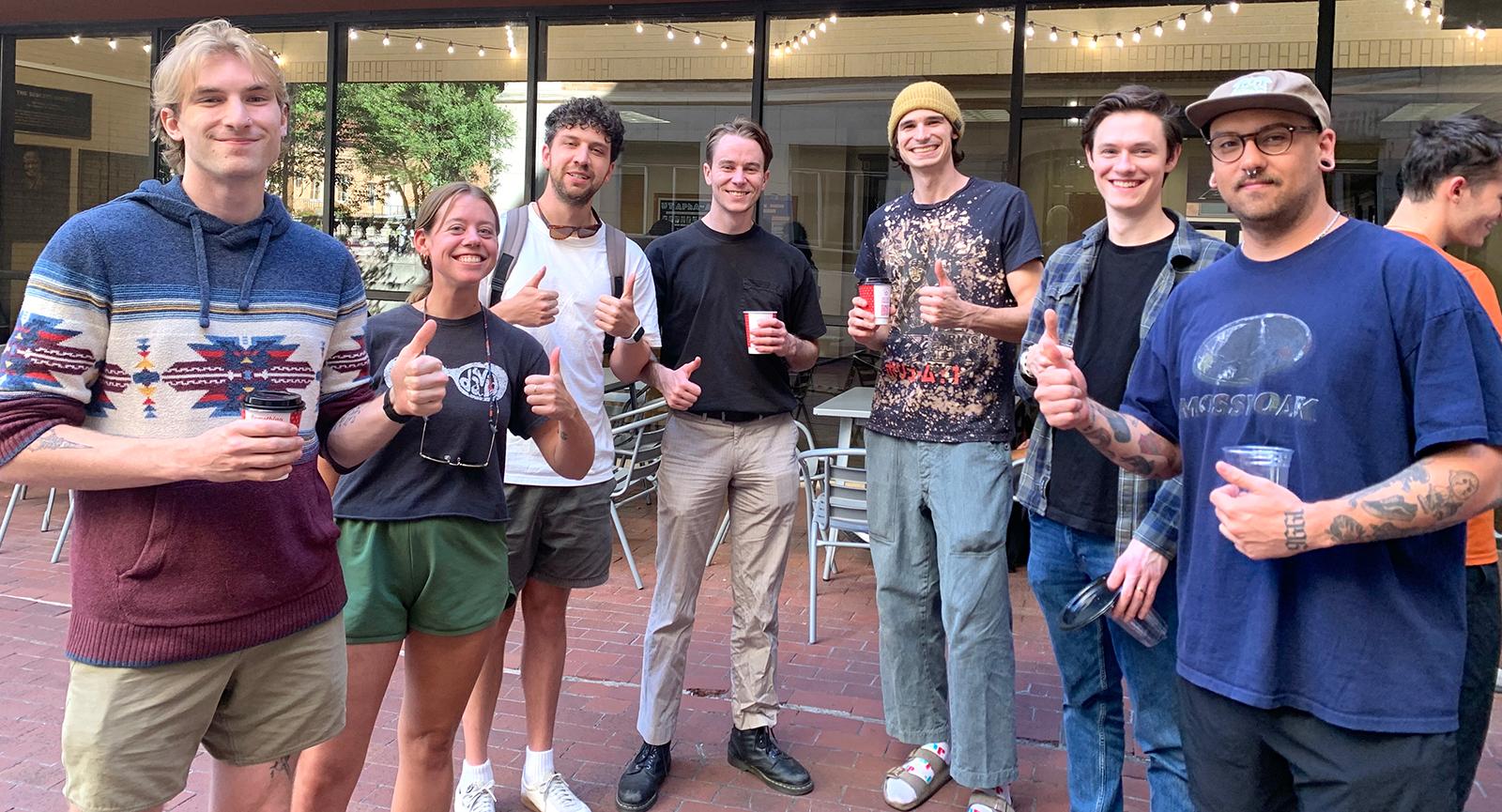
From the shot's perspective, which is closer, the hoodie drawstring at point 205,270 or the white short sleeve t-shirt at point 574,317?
the hoodie drawstring at point 205,270

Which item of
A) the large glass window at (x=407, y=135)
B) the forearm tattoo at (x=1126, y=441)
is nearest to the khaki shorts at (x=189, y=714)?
the forearm tattoo at (x=1126, y=441)

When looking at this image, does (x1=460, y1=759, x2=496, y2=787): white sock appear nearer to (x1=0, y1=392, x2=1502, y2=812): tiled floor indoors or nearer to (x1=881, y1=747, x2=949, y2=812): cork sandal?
(x1=0, y1=392, x2=1502, y2=812): tiled floor indoors

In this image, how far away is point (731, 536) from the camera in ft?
12.3

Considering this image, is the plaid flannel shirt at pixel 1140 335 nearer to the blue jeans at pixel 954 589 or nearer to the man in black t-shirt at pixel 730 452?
the blue jeans at pixel 954 589

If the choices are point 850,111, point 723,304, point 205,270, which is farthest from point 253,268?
point 850,111

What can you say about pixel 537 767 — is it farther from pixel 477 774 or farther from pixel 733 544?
pixel 733 544

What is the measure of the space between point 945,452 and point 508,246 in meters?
1.48

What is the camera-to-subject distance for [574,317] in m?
3.34

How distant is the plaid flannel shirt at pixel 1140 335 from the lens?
2471 mm

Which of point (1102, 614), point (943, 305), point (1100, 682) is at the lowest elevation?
point (1100, 682)

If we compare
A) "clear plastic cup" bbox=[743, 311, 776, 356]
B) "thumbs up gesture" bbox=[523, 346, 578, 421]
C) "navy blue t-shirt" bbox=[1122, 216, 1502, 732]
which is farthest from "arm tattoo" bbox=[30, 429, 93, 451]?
"navy blue t-shirt" bbox=[1122, 216, 1502, 732]

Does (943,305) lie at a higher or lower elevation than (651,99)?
lower

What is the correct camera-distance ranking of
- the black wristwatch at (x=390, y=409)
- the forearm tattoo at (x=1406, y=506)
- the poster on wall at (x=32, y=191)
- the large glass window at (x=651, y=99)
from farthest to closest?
the poster on wall at (x=32, y=191), the large glass window at (x=651, y=99), the black wristwatch at (x=390, y=409), the forearm tattoo at (x=1406, y=506)

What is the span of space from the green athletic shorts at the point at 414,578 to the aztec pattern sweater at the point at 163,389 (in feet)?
1.37
